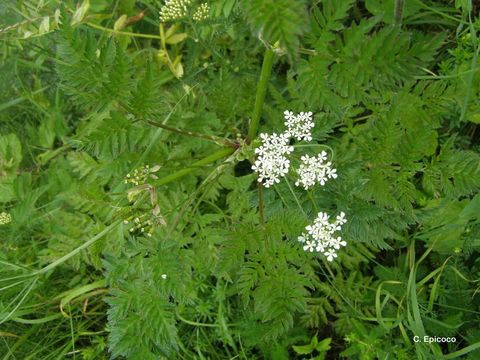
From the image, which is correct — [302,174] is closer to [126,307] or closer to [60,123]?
[126,307]

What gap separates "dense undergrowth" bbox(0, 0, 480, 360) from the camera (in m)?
1.67

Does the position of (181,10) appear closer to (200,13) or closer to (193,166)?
(200,13)

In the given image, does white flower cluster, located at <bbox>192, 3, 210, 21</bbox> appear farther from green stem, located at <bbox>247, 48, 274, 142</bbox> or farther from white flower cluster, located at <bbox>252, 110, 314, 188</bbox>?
white flower cluster, located at <bbox>252, 110, 314, 188</bbox>

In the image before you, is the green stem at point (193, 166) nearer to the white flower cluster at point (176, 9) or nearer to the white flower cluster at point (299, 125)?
the white flower cluster at point (299, 125)

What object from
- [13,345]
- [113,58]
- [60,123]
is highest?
[113,58]

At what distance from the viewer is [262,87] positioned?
72.5 inches

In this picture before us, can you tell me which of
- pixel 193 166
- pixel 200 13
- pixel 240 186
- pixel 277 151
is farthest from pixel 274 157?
pixel 200 13

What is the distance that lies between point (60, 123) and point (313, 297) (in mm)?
2016

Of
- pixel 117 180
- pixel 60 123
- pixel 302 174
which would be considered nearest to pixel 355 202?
pixel 302 174

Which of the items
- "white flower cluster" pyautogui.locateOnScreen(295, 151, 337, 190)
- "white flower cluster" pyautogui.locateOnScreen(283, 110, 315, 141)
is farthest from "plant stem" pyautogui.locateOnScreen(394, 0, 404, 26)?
"white flower cluster" pyautogui.locateOnScreen(295, 151, 337, 190)

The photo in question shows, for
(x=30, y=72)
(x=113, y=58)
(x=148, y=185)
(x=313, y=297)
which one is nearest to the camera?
(x=113, y=58)

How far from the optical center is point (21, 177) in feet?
9.75

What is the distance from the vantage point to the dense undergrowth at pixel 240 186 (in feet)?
5.49

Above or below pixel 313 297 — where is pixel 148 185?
above
